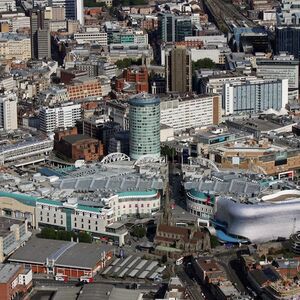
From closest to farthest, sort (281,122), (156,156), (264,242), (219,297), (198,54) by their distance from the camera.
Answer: (219,297) → (264,242) → (156,156) → (281,122) → (198,54)

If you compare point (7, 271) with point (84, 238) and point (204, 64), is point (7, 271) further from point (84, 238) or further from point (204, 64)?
point (204, 64)

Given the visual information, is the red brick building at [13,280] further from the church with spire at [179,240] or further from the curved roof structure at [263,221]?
the curved roof structure at [263,221]

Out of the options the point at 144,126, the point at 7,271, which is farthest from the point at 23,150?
the point at 7,271

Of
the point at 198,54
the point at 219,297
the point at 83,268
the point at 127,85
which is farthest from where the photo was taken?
the point at 198,54

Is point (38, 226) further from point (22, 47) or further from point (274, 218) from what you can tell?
point (22, 47)

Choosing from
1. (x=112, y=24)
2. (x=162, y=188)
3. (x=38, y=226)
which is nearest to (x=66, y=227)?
(x=38, y=226)

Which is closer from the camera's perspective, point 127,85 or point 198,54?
point 127,85

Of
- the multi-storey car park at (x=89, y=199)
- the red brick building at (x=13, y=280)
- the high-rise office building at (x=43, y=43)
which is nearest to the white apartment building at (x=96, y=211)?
the multi-storey car park at (x=89, y=199)

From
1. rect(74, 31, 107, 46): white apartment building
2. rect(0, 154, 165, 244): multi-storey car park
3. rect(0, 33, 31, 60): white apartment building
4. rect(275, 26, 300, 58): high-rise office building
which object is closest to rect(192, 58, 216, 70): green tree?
rect(275, 26, 300, 58): high-rise office building
